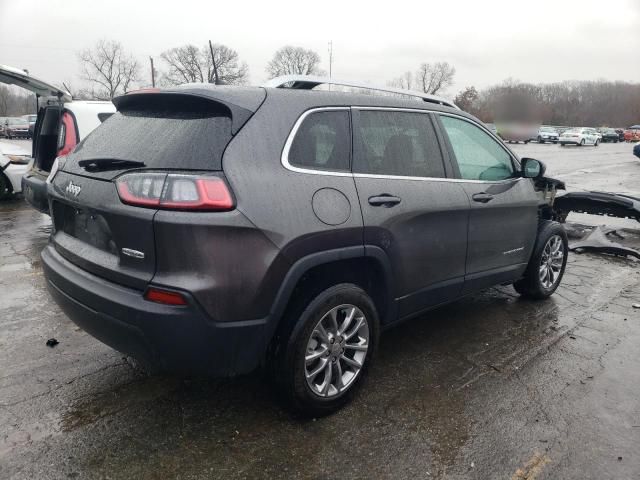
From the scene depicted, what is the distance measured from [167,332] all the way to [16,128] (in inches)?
1700

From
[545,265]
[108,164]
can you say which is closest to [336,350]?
[108,164]

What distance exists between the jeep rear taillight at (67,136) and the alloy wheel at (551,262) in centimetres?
542

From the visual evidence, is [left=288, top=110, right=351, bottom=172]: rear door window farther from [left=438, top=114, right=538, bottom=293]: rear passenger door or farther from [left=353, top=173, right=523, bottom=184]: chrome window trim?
[left=438, top=114, right=538, bottom=293]: rear passenger door

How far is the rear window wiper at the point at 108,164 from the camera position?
250 centimetres

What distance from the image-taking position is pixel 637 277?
5.79 metres

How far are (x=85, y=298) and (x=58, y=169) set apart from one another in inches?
41.0

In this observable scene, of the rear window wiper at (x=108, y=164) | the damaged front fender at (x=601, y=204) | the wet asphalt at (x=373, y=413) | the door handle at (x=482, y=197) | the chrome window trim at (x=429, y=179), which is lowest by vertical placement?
the wet asphalt at (x=373, y=413)

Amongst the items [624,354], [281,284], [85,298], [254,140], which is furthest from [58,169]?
[624,354]

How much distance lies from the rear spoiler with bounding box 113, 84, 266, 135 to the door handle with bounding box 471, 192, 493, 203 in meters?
1.77

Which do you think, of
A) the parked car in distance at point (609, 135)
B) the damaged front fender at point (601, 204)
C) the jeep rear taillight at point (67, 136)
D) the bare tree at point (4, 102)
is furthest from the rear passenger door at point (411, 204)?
the bare tree at point (4, 102)

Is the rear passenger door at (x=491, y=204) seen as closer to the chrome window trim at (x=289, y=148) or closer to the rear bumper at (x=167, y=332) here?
the chrome window trim at (x=289, y=148)

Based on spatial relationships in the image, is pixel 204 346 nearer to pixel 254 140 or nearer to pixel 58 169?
pixel 254 140

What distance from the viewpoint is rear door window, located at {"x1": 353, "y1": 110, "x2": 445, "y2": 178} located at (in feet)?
9.78

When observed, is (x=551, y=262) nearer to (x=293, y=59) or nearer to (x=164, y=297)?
(x=164, y=297)
